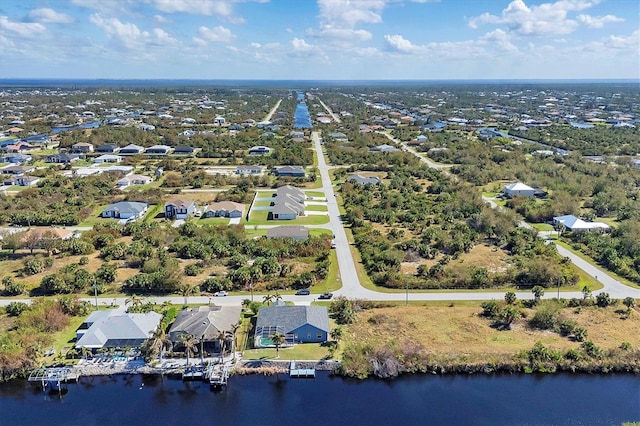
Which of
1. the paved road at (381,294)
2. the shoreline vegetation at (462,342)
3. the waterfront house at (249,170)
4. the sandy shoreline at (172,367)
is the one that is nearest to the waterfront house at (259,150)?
the waterfront house at (249,170)

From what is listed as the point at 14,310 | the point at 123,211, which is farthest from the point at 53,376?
the point at 123,211

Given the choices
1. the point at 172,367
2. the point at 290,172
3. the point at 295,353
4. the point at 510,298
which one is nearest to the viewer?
the point at 172,367

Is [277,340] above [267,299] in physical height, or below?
below

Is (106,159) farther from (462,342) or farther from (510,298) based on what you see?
(462,342)

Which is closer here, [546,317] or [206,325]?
[206,325]

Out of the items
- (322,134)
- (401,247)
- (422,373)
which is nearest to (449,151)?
(322,134)

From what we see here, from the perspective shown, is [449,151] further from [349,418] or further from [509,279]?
[349,418]

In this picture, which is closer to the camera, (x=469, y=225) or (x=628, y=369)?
(x=628, y=369)
